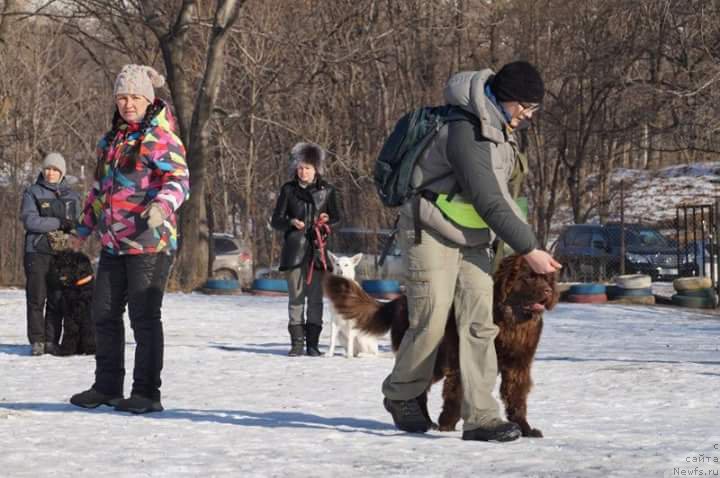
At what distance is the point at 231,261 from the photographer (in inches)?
1054

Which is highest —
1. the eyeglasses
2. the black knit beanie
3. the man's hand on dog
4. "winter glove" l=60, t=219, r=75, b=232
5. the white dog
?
the black knit beanie

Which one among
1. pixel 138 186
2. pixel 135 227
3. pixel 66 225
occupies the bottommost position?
pixel 135 227

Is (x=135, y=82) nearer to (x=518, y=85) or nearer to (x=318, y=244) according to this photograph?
(x=518, y=85)

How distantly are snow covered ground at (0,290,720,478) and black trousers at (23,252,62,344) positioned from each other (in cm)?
26

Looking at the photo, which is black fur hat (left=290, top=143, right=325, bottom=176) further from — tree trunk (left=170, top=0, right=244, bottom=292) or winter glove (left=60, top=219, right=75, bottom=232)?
tree trunk (left=170, top=0, right=244, bottom=292)

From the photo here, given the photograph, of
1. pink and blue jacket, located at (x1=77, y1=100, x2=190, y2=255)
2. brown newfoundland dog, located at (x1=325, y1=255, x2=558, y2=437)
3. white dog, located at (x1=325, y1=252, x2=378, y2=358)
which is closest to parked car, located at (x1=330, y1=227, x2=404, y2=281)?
white dog, located at (x1=325, y1=252, x2=378, y2=358)

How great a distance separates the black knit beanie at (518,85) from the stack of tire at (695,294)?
530 inches

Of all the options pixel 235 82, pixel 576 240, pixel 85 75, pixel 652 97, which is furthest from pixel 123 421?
pixel 85 75

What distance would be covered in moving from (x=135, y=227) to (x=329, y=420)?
1451mm

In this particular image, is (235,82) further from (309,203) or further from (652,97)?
(309,203)

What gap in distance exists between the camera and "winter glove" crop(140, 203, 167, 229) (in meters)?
6.76

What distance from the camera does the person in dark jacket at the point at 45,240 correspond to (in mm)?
11016

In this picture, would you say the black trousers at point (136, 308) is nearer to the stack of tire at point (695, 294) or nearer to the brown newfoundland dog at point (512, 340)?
the brown newfoundland dog at point (512, 340)

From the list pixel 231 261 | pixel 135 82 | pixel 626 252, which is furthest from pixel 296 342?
pixel 231 261
